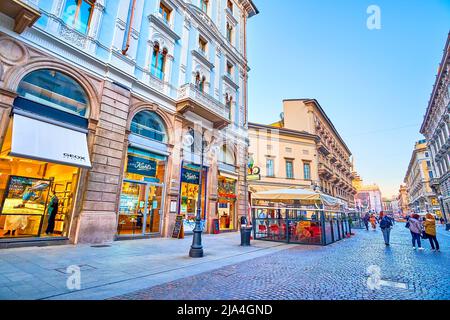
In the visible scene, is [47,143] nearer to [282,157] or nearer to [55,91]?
[55,91]

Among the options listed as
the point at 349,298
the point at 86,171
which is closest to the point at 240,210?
the point at 86,171

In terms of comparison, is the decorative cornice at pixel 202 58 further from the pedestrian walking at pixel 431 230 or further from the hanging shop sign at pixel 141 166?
the pedestrian walking at pixel 431 230

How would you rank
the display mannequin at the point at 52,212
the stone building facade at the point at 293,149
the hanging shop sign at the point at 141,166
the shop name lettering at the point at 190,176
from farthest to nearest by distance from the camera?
the stone building facade at the point at 293,149 < the shop name lettering at the point at 190,176 < the hanging shop sign at the point at 141,166 < the display mannequin at the point at 52,212

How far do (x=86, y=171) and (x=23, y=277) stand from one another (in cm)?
571

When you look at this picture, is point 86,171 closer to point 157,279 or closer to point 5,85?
point 5,85

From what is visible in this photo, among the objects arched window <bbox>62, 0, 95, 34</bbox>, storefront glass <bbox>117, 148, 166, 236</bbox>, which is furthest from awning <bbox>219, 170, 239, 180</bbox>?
arched window <bbox>62, 0, 95, 34</bbox>

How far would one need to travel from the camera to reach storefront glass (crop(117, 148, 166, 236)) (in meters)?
11.6

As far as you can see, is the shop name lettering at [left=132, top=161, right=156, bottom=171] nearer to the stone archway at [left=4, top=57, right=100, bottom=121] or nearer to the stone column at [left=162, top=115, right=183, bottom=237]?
the stone column at [left=162, top=115, right=183, bottom=237]

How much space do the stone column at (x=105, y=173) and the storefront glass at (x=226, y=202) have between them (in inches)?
331

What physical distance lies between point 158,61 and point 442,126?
44008mm

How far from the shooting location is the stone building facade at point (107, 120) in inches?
332
